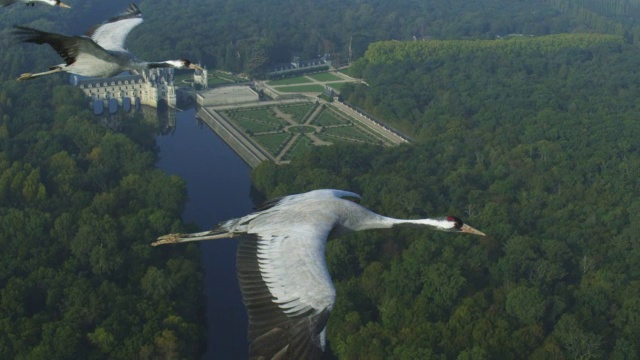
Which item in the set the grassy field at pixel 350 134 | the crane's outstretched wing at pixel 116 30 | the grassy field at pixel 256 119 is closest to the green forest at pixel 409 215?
the grassy field at pixel 350 134

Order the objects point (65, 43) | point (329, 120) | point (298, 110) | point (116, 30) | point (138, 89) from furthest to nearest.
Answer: point (138, 89) < point (298, 110) < point (329, 120) < point (116, 30) < point (65, 43)

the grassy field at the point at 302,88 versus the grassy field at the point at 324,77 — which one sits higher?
the grassy field at the point at 302,88

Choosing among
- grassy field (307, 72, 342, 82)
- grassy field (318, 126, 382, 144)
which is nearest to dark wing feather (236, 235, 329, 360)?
grassy field (318, 126, 382, 144)

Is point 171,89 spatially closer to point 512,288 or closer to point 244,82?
point 244,82

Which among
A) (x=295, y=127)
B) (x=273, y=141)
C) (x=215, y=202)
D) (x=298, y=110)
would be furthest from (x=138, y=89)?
(x=215, y=202)

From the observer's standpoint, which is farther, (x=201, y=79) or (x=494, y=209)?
(x=201, y=79)

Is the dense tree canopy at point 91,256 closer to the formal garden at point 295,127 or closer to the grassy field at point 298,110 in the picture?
the formal garden at point 295,127

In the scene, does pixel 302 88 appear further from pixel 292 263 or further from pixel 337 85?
pixel 292 263
